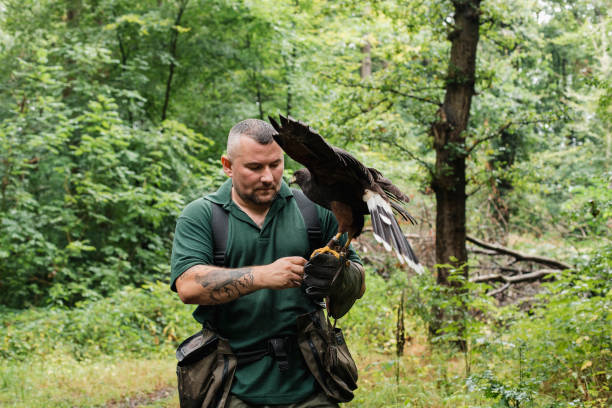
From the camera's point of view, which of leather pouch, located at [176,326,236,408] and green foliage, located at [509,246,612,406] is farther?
green foliage, located at [509,246,612,406]

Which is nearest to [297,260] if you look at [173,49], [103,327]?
[103,327]

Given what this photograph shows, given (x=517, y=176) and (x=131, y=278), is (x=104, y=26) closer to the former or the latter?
(x=131, y=278)

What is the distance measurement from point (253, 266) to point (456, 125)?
545 cm

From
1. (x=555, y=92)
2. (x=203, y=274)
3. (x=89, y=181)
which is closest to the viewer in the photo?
(x=203, y=274)

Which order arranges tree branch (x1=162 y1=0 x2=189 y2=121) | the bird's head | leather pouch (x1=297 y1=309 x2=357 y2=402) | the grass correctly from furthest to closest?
tree branch (x1=162 y1=0 x2=189 y2=121), the grass, the bird's head, leather pouch (x1=297 y1=309 x2=357 y2=402)

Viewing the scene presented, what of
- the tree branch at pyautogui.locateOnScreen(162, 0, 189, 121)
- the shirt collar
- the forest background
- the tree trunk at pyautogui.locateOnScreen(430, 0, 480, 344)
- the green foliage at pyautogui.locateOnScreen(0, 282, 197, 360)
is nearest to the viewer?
the shirt collar

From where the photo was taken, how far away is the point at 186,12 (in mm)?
12562

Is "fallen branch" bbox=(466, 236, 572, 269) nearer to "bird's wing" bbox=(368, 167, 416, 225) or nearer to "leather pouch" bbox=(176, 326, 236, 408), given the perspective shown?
"bird's wing" bbox=(368, 167, 416, 225)

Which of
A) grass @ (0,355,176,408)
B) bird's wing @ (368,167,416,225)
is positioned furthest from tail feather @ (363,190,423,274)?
grass @ (0,355,176,408)

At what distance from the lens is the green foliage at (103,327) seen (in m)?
8.07

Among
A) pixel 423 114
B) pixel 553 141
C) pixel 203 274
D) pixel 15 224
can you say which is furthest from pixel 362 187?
pixel 553 141

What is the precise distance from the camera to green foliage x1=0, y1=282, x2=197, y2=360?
26.5ft

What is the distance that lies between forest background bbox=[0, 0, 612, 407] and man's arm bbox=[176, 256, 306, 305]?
1.98 metres

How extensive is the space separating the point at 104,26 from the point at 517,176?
9553 mm
